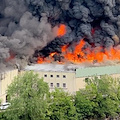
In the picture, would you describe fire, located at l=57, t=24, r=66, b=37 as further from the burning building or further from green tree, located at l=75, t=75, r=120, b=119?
green tree, located at l=75, t=75, r=120, b=119

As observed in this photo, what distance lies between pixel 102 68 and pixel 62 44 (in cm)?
1259

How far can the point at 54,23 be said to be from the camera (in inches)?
2344

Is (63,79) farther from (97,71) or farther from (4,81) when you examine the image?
(4,81)

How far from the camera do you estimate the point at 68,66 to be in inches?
1981

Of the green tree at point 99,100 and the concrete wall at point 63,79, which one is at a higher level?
the concrete wall at point 63,79

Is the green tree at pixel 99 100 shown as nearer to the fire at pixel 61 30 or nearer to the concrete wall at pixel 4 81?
the concrete wall at pixel 4 81

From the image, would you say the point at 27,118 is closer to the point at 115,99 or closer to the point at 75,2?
the point at 115,99

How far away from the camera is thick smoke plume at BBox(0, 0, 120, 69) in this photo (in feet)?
179

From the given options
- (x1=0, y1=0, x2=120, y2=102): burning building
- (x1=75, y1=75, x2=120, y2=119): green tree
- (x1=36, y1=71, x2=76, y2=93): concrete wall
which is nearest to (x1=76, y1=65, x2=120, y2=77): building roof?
(x1=36, y1=71, x2=76, y2=93): concrete wall

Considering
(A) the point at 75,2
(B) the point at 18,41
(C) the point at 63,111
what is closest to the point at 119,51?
(A) the point at 75,2

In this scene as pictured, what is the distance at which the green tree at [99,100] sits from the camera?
3856cm

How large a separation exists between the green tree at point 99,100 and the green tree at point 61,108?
1.30m

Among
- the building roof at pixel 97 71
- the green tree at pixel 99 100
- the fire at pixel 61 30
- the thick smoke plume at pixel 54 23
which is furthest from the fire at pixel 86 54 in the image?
the green tree at pixel 99 100

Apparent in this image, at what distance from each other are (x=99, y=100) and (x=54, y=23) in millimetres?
23495
